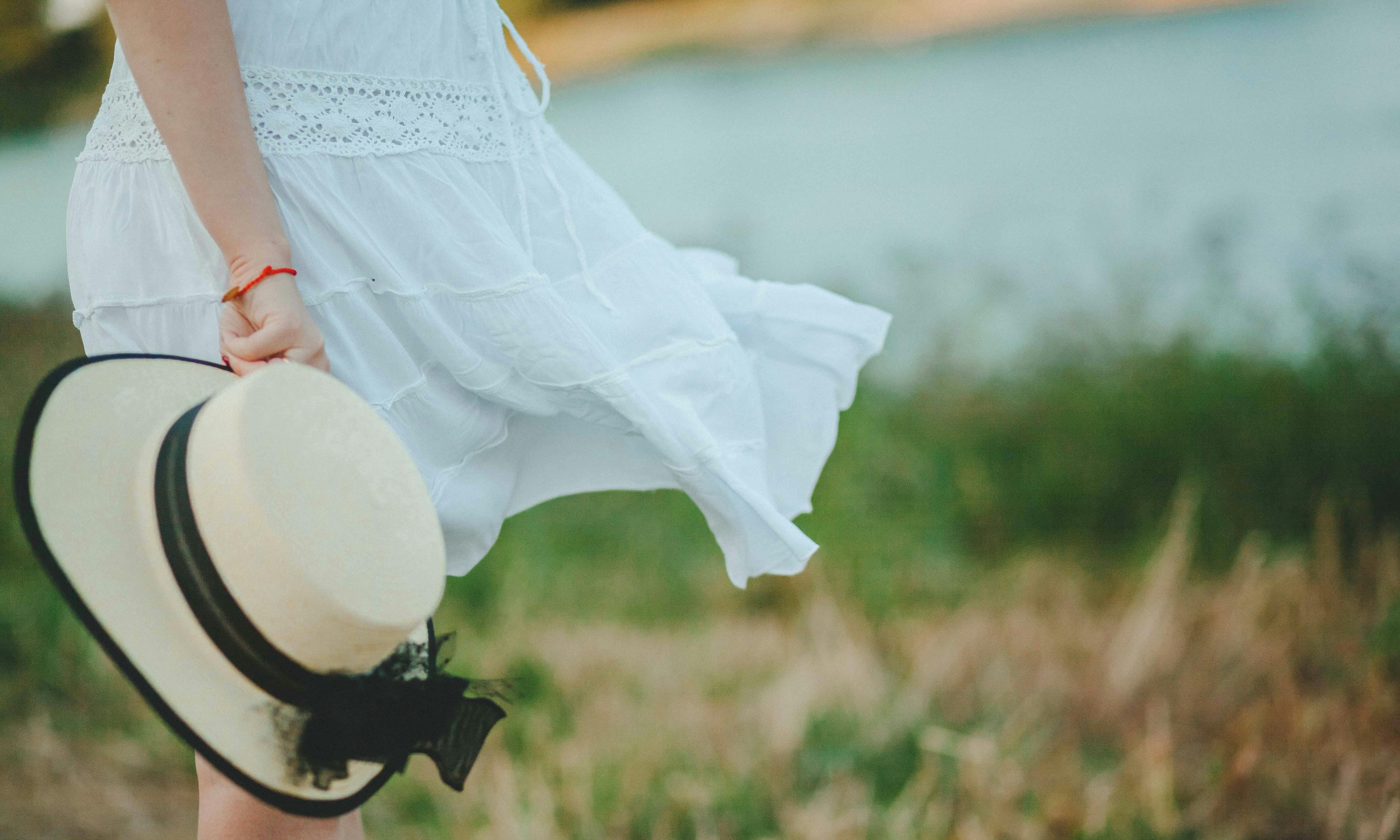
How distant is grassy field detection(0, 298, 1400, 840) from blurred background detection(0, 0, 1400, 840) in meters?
0.01

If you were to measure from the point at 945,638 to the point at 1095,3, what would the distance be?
312 cm

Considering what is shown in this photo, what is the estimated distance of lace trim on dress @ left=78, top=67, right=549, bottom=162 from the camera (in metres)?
0.96

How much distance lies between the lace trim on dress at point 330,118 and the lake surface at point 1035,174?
120 inches

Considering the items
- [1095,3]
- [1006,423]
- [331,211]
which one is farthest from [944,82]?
[331,211]

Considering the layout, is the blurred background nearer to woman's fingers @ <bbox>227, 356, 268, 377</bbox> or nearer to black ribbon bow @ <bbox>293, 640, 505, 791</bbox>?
black ribbon bow @ <bbox>293, 640, 505, 791</bbox>

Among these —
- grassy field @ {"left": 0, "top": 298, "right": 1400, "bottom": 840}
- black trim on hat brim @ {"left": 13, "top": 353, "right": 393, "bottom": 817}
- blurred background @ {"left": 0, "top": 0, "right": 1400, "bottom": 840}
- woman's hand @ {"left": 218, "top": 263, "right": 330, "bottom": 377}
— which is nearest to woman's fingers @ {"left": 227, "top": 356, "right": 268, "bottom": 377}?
woman's hand @ {"left": 218, "top": 263, "right": 330, "bottom": 377}

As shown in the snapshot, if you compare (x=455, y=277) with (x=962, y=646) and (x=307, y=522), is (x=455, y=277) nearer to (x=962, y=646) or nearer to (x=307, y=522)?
(x=307, y=522)

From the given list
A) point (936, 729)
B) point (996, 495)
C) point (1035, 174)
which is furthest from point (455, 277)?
point (1035, 174)

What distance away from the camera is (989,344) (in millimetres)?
3998

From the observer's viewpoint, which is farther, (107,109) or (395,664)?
(107,109)

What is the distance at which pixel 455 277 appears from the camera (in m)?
1.04

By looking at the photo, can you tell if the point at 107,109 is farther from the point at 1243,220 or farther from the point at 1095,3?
the point at 1095,3

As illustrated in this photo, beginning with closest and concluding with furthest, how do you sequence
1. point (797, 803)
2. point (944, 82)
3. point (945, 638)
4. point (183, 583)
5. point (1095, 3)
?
point (183, 583)
point (797, 803)
point (945, 638)
point (1095, 3)
point (944, 82)

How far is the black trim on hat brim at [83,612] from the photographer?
739 mm
